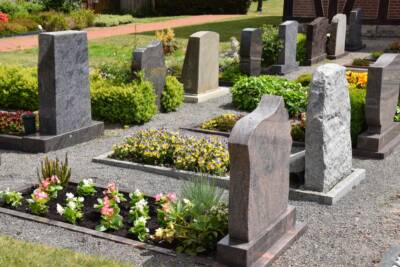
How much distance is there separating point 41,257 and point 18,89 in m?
7.20

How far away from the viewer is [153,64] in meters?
12.1

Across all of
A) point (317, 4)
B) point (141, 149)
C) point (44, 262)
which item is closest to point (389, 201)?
point (141, 149)

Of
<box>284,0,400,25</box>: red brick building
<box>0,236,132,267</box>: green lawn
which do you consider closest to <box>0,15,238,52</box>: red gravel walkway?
<box>284,0,400,25</box>: red brick building

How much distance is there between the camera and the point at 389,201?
776 centimetres

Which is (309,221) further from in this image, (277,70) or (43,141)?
(277,70)

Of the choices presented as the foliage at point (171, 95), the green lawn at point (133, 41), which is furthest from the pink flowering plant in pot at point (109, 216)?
the green lawn at point (133, 41)

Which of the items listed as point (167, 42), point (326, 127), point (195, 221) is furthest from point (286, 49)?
point (195, 221)

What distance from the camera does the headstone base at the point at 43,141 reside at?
9.72 meters

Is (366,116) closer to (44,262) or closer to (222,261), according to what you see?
(222,261)

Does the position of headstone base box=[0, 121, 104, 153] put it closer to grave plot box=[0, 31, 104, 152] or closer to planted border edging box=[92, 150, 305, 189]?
grave plot box=[0, 31, 104, 152]

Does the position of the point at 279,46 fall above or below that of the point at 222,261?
above

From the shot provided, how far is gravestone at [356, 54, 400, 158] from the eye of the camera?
9562 millimetres

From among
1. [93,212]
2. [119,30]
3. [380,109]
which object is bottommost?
[93,212]

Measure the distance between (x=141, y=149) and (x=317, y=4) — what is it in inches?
737
